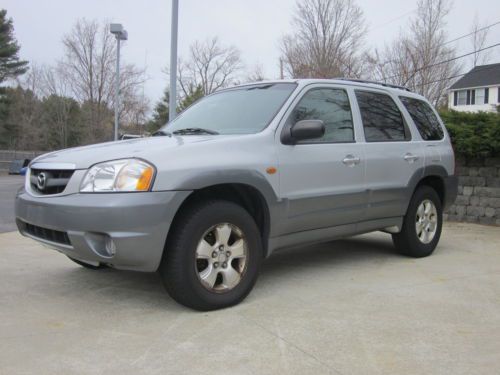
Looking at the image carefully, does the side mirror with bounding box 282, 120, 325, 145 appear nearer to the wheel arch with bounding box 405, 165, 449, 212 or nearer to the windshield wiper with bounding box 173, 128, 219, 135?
the windshield wiper with bounding box 173, 128, 219, 135

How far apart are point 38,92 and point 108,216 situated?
45.2 metres

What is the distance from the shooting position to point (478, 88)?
3934 cm

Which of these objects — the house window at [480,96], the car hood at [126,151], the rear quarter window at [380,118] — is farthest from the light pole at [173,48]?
the house window at [480,96]

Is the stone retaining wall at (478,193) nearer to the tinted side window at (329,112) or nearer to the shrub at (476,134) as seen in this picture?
the shrub at (476,134)

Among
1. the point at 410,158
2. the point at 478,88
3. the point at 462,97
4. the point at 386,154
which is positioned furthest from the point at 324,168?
the point at 462,97

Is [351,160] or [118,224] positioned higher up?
[351,160]

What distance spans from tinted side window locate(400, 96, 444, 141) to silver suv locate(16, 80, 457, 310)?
0.10m

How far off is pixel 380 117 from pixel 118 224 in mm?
3204

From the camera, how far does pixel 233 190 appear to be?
161 inches

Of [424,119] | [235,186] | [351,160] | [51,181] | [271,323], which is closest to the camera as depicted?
[271,323]

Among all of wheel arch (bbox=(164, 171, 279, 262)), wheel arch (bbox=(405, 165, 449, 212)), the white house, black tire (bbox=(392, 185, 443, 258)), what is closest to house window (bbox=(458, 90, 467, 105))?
the white house

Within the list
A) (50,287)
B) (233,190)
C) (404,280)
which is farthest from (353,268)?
(50,287)

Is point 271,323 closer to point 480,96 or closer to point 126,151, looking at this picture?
point 126,151

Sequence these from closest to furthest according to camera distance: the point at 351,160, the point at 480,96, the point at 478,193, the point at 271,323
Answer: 1. the point at 271,323
2. the point at 351,160
3. the point at 478,193
4. the point at 480,96
